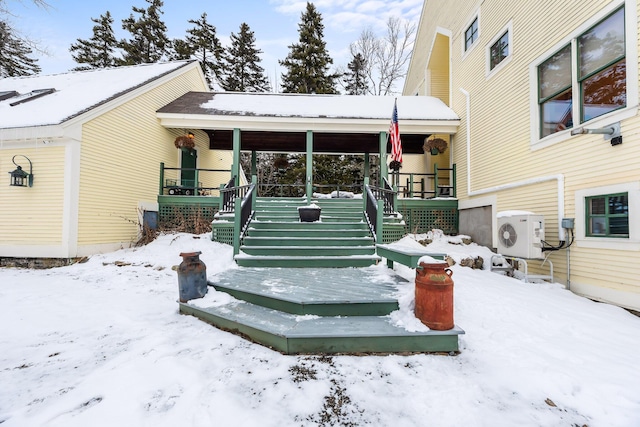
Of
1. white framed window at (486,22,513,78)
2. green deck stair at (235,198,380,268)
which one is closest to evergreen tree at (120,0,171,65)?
green deck stair at (235,198,380,268)

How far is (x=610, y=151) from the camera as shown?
3.95 metres

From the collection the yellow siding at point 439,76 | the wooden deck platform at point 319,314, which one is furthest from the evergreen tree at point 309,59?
the wooden deck platform at point 319,314

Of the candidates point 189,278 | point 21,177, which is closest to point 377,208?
point 189,278

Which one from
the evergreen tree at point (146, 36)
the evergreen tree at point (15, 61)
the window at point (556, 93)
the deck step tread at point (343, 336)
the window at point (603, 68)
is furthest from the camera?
the evergreen tree at point (146, 36)

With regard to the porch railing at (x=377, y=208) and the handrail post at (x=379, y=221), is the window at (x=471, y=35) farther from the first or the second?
the handrail post at (x=379, y=221)

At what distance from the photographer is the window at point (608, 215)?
3.81m

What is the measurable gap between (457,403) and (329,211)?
19.3ft

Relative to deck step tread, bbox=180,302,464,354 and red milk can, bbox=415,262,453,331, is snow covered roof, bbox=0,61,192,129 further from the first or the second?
red milk can, bbox=415,262,453,331

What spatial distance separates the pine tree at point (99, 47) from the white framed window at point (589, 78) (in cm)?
2997

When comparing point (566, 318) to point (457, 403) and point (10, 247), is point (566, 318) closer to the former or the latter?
point (457, 403)

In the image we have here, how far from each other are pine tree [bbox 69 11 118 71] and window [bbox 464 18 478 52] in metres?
27.3

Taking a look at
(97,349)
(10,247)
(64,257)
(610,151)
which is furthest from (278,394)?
(10,247)

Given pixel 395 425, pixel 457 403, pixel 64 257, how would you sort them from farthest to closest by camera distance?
pixel 64 257
pixel 457 403
pixel 395 425

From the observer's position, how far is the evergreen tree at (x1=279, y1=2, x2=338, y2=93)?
66.6ft
